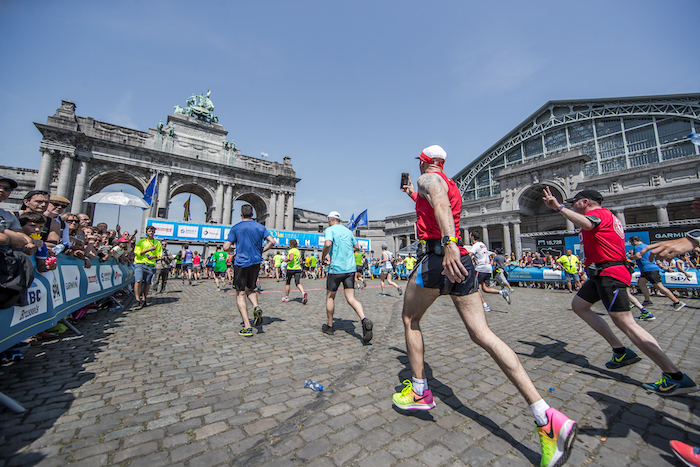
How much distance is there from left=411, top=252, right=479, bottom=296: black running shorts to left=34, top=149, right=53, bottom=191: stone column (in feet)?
121

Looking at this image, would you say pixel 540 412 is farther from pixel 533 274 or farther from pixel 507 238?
pixel 507 238

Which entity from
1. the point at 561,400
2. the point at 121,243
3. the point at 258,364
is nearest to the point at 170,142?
the point at 121,243

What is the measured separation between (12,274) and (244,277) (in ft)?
8.40

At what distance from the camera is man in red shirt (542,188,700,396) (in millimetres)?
2873

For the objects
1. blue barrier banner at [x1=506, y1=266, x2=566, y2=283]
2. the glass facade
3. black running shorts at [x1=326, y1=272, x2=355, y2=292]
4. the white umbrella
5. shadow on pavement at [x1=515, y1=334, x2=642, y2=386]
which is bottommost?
shadow on pavement at [x1=515, y1=334, x2=642, y2=386]

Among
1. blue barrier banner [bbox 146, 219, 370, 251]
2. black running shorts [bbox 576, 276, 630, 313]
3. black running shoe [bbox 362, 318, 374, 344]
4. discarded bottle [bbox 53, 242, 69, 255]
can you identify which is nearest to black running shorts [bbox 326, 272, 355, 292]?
black running shoe [bbox 362, 318, 374, 344]

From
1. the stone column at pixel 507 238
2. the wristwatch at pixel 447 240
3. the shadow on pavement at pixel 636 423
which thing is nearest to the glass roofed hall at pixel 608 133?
the stone column at pixel 507 238

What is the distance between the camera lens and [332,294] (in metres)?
4.77

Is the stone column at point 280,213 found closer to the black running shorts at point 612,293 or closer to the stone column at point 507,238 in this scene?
the stone column at point 507,238

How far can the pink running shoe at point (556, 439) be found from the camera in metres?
1.63

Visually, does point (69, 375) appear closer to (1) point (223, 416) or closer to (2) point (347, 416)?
(1) point (223, 416)

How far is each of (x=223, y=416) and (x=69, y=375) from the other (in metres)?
2.09

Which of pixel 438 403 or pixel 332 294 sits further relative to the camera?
pixel 332 294

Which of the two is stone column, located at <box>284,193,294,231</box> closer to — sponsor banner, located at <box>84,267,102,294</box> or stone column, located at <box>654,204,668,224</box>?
sponsor banner, located at <box>84,267,102,294</box>
